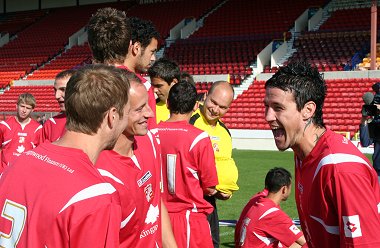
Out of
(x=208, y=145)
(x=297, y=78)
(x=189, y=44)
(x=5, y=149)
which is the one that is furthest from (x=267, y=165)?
(x=189, y=44)

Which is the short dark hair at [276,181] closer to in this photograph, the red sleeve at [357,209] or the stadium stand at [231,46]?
the red sleeve at [357,209]

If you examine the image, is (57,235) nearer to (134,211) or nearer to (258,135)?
(134,211)

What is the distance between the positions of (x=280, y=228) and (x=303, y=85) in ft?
7.32

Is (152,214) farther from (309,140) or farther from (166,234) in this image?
(309,140)

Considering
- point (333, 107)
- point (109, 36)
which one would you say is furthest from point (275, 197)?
point (333, 107)

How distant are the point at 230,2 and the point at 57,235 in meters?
32.1

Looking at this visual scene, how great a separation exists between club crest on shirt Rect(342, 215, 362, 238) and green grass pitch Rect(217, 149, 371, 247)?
15.0 ft

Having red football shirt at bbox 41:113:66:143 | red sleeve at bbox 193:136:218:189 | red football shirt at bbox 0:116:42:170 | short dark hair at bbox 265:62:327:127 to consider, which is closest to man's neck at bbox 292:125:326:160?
short dark hair at bbox 265:62:327:127

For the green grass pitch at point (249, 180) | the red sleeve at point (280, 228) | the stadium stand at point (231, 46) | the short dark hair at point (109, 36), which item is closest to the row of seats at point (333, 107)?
the stadium stand at point (231, 46)

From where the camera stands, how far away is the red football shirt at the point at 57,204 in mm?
1855

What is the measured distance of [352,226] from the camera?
7.84ft

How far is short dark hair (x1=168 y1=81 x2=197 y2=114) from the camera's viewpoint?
453cm

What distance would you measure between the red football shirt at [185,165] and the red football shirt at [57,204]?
2.55 m

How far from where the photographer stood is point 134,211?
2.84 m
